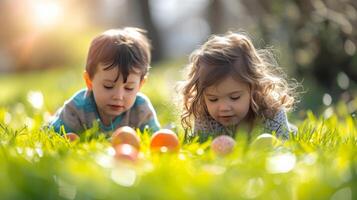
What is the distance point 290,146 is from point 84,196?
141cm

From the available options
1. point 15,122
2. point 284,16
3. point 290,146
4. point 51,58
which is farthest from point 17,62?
point 290,146

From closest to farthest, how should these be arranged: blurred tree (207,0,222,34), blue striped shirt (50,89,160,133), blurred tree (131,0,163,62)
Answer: blue striped shirt (50,89,160,133)
blurred tree (207,0,222,34)
blurred tree (131,0,163,62)

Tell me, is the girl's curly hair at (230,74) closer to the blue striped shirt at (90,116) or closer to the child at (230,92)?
the child at (230,92)

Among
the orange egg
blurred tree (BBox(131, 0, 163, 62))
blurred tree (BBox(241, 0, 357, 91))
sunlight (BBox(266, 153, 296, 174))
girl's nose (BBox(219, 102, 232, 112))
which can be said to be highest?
sunlight (BBox(266, 153, 296, 174))

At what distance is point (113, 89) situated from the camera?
418 centimetres

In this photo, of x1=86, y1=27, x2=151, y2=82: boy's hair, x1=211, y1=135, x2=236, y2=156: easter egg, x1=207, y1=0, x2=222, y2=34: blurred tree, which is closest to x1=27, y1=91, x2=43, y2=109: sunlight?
x1=86, y1=27, x2=151, y2=82: boy's hair

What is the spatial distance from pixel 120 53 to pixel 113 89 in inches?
8.6

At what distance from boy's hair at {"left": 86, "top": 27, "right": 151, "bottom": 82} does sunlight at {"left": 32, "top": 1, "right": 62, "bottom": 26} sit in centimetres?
1927

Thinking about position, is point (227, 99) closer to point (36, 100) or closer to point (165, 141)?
point (165, 141)

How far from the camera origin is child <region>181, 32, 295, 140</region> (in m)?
3.97

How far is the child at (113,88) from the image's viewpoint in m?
4.17

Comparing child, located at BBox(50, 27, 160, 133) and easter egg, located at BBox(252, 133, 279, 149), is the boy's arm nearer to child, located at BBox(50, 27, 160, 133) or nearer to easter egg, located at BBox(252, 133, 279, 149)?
child, located at BBox(50, 27, 160, 133)

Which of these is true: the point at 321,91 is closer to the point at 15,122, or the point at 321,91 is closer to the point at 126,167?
the point at 15,122

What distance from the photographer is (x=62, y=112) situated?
4.53 meters
